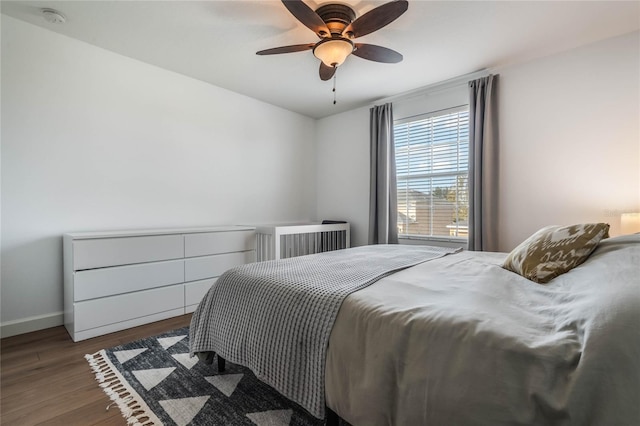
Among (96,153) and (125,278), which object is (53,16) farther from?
(125,278)

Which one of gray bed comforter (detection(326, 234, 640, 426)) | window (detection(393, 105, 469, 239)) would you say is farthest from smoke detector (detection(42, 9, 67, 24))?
window (detection(393, 105, 469, 239))

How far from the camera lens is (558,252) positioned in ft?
4.49

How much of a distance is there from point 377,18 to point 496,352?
6.24 ft

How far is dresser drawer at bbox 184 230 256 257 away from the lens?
112 inches

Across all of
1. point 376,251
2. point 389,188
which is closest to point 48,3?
point 376,251

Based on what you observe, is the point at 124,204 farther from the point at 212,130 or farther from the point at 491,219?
the point at 491,219

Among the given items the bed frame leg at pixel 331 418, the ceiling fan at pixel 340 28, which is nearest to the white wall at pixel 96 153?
the ceiling fan at pixel 340 28

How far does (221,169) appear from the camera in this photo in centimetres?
361

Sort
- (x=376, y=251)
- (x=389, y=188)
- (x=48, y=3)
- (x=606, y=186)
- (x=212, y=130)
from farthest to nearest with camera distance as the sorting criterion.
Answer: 1. (x=389, y=188)
2. (x=212, y=130)
3. (x=606, y=186)
4. (x=376, y=251)
5. (x=48, y=3)

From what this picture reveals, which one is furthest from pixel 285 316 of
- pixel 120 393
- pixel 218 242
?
pixel 218 242

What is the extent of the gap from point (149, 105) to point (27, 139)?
1.03 m

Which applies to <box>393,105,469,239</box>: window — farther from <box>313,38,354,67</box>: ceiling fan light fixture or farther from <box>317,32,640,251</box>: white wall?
<box>313,38,354,67</box>: ceiling fan light fixture

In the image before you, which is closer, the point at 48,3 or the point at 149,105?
the point at 48,3

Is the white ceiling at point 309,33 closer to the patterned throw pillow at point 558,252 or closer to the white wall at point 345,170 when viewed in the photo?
the white wall at point 345,170
